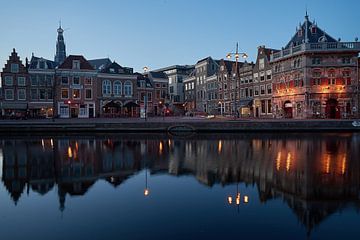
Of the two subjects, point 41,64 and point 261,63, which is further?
point 41,64

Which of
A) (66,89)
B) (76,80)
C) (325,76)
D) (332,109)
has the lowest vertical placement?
(332,109)

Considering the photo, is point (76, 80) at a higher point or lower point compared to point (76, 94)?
higher

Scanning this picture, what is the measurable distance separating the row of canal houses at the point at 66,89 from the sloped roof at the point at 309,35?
98.2ft

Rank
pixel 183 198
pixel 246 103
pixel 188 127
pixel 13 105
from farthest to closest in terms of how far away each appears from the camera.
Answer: pixel 246 103 < pixel 13 105 < pixel 188 127 < pixel 183 198

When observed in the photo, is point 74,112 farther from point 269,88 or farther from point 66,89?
point 269,88

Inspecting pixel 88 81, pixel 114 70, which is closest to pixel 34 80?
pixel 88 81

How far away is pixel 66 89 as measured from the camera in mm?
62500

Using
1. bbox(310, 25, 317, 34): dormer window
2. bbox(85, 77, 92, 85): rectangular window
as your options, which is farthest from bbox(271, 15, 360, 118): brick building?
bbox(85, 77, 92, 85): rectangular window

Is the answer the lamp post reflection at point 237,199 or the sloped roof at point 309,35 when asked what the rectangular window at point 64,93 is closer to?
the sloped roof at point 309,35

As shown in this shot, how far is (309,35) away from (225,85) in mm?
23681

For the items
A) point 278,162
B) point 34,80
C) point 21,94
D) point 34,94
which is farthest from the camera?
point 34,94

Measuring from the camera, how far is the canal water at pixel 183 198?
7.60 m

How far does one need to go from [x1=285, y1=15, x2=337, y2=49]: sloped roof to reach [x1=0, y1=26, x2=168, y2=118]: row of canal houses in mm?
29920

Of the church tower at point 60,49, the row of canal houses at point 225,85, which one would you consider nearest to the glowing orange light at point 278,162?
the row of canal houses at point 225,85
